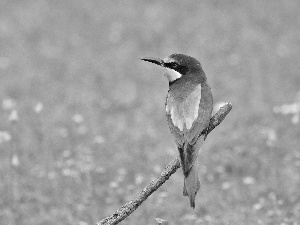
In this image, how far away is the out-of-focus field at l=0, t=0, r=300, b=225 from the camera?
262 inches

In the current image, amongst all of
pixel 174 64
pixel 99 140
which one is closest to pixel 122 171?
pixel 99 140

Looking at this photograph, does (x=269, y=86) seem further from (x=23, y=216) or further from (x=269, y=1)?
(x=23, y=216)

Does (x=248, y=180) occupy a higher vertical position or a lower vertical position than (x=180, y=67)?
higher

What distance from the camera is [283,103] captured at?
29.7 ft

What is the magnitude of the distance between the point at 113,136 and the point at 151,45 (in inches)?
138

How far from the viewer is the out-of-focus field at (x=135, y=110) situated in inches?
262

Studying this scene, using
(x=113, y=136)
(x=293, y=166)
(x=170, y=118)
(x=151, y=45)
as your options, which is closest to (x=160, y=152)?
(x=113, y=136)

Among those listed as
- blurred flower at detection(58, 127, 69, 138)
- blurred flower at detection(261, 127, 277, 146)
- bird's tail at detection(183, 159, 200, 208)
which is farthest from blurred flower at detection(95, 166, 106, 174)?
bird's tail at detection(183, 159, 200, 208)

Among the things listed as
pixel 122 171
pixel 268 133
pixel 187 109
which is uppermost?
pixel 268 133

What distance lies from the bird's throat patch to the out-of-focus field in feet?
5.01

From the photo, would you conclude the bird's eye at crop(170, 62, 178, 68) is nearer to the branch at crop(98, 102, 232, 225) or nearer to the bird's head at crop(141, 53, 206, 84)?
the bird's head at crop(141, 53, 206, 84)

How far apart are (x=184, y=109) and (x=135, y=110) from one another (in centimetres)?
477

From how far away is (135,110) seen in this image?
9.45 m

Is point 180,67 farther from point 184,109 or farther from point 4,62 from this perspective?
point 4,62
